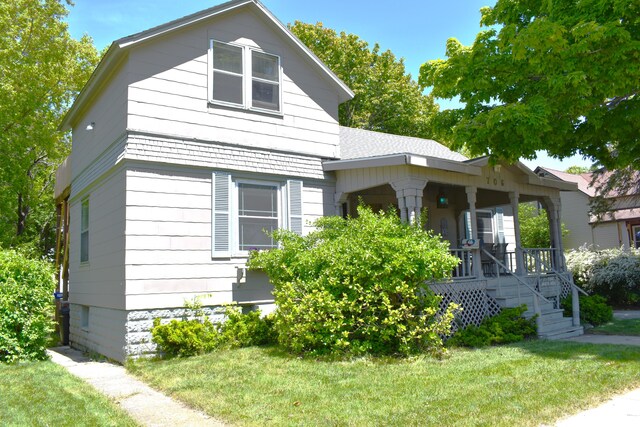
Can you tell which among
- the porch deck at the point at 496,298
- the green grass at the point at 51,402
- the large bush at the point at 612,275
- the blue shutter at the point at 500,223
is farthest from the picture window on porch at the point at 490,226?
the green grass at the point at 51,402

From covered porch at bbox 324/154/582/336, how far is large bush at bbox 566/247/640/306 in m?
3.84

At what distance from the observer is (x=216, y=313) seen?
995 centimetres

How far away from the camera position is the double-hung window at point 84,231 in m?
12.4

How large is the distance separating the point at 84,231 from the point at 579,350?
10916mm

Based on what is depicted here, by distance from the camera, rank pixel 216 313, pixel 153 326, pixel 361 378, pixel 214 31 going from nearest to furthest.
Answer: pixel 361 378, pixel 153 326, pixel 216 313, pixel 214 31

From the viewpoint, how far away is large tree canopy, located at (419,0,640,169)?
9961 mm

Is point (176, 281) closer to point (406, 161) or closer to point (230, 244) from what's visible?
point (230, 244)

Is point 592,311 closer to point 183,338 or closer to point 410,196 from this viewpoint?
point 410,196

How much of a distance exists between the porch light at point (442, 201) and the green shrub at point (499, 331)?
4928 millimetres

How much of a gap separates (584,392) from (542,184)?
8838 millimetres

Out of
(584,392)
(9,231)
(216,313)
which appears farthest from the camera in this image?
(9,231)

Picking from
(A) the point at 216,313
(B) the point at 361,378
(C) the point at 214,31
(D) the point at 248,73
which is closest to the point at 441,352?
(B) the point at 361,378

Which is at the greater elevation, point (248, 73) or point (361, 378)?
point (248, 73)

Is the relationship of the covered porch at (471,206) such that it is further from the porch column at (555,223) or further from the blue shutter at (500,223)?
the blue shutter at (500,223)
